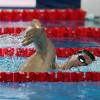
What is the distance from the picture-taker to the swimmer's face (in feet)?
12.4

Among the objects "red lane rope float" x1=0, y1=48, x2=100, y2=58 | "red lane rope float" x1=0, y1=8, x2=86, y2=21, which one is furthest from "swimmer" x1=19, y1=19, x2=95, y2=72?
"red lane rope float" x1=0, y1=8, x2=86, y2=21

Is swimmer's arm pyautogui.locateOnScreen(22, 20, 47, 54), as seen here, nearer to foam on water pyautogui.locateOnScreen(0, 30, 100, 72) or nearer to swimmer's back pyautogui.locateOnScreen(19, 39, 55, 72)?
swimmer's back pyautogui.locateOnScreen(19, 39, 55, 72)

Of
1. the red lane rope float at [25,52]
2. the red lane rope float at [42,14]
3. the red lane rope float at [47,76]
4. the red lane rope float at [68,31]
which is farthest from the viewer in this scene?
the red lane rope float at [42,14]

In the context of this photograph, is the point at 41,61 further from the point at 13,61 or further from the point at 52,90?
the point at 13,61

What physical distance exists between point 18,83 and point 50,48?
0.40 meters

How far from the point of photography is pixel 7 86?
345cm

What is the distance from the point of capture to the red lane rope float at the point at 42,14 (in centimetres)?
725

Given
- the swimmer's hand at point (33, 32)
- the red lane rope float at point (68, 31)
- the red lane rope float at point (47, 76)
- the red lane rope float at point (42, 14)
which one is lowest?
the red lane rope float at point (47, 76)

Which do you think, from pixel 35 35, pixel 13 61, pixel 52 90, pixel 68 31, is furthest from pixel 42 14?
pixel 52 90

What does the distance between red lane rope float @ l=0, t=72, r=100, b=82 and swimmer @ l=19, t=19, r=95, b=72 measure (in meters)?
0.09

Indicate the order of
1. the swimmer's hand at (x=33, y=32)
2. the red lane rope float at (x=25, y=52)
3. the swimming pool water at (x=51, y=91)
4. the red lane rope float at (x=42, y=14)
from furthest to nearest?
the red lane rope float at (x=42, y=14) < the red lane rope float at (x=25, y=52) < the swimmer's hand at (x=33, y=32) < the swimming pool water at (x=51, y=91)

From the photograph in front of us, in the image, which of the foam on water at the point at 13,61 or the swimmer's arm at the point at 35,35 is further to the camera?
the foam on water at the point at 13,61

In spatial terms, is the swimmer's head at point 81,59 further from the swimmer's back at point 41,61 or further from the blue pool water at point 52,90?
the swimmer's back at point 41,61

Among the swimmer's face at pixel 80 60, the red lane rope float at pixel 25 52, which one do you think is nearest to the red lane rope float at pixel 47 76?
the swimmer's face at pixel 80 60
